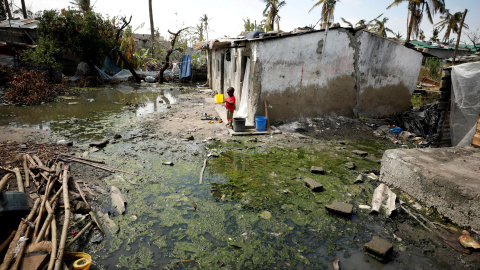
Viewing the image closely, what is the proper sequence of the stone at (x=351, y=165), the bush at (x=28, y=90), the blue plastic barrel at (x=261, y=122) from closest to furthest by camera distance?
1. the stone at (x=351, y=165)
2. the blue plastic barrel at (x=261, y=122)
3. the bush at (x=28, y=90)

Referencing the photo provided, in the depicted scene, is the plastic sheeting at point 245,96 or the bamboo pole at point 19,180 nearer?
the bamboo pole at point 19,180

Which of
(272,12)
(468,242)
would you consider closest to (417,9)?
(272,12)

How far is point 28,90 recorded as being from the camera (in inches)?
413

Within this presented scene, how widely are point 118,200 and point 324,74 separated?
7.01m

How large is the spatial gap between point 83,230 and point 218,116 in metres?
6.67

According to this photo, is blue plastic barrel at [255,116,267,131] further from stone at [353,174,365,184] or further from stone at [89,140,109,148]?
stone at [89,140,109,148]

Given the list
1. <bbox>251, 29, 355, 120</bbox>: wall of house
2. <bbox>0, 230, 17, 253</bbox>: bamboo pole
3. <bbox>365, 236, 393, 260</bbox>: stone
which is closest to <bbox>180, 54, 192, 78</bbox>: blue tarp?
<bbox>251, 29, 355, 120</bbox>: wall of house

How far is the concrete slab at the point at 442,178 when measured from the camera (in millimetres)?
3150

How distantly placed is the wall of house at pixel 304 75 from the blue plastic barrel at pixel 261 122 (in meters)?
0.48

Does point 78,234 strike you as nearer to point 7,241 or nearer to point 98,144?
point 7,241

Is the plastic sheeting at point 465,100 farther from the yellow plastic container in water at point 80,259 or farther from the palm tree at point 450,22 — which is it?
the palm tree at point 450,22

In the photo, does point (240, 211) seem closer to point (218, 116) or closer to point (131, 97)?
point (218, 116)

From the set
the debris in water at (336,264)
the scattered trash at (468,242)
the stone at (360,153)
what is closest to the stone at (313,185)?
the debris in water at (336,264)

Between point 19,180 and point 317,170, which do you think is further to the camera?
point 317,170
